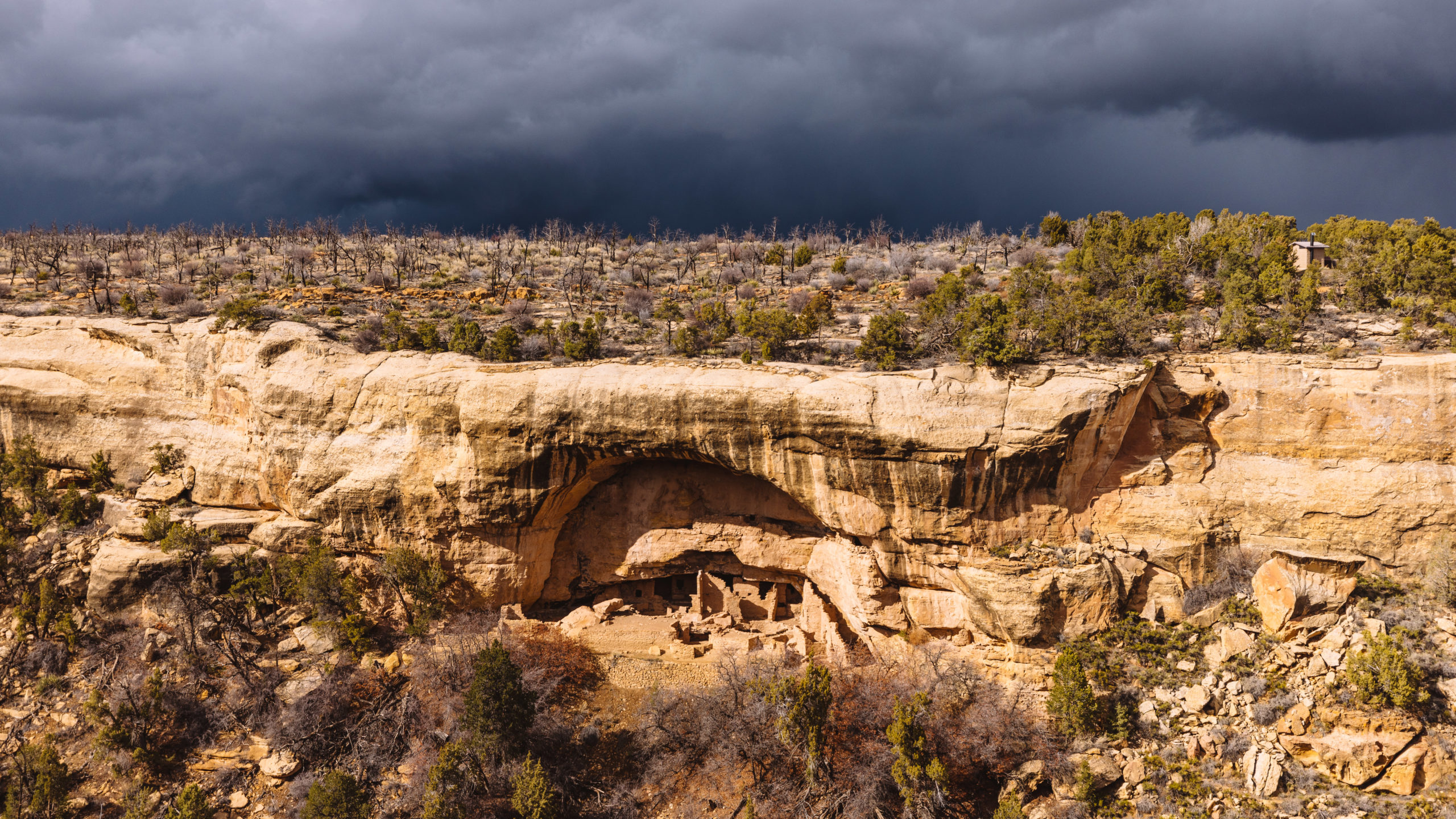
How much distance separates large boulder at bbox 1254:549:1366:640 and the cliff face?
1038 millimetres

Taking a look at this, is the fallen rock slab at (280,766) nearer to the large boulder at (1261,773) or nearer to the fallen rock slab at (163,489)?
the fallen rock slab at (163,489)

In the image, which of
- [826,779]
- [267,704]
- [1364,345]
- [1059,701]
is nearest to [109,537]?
[267,704]

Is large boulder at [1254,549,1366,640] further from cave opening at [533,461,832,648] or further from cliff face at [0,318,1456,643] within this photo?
cave opening at [533,461,832,648]

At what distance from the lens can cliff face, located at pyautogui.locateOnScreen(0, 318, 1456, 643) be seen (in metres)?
17.7

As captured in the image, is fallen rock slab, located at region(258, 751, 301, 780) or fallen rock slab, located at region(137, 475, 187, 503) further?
fallen rock slab, located at region(137, 475, 187, 503)

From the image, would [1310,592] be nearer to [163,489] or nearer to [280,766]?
[280,766]

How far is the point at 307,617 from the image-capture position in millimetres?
22328

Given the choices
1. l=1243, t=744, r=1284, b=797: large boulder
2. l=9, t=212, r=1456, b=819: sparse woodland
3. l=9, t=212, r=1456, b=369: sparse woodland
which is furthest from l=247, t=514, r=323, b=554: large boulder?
l=1243, t=744, r=1284, b=797: large boulder

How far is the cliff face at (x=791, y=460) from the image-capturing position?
17.7 metres

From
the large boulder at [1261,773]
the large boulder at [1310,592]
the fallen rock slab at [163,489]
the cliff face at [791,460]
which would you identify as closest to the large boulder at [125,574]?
the fallen rock slab at [163,489]

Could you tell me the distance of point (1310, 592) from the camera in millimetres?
16812

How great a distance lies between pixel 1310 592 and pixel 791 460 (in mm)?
12757

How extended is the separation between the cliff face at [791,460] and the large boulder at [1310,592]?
1038 millimetres

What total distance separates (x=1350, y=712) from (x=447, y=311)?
30985 mm
